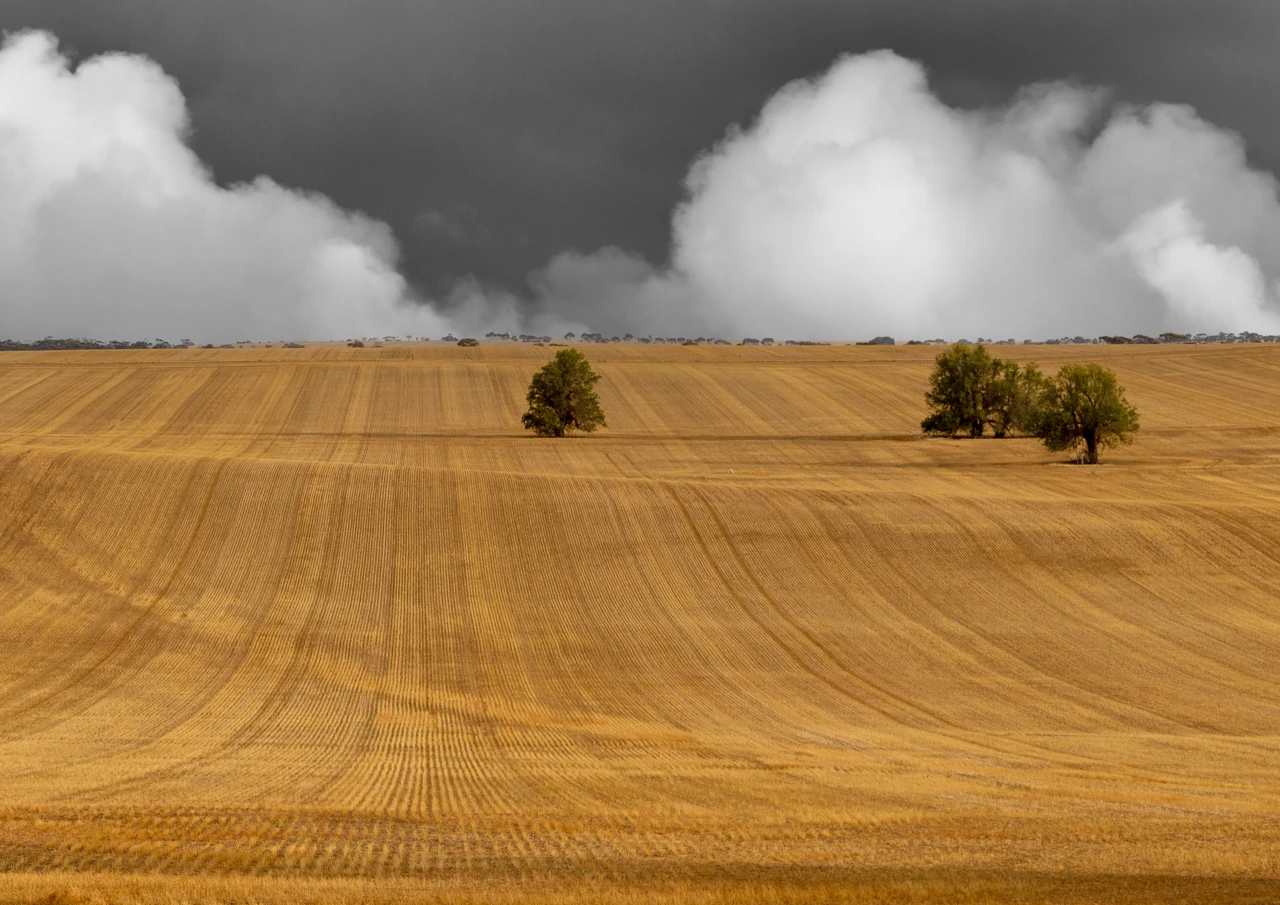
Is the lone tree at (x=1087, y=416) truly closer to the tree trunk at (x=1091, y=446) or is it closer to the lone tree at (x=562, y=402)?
the tree trunk at (x=1091, y=446)

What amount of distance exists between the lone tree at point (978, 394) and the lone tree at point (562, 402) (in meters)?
27.4

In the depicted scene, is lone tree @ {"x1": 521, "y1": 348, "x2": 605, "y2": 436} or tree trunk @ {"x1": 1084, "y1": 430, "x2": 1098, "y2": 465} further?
lone tree @ {"x1": 521, "y1": 348, "x2": 605, "y2": 436}

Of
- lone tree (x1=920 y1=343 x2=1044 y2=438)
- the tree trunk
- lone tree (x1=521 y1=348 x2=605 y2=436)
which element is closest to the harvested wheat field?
the tree trunk

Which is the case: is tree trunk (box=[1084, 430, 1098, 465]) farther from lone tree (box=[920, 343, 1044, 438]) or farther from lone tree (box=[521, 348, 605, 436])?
lone tree (box=[521, 348, 605, 436])

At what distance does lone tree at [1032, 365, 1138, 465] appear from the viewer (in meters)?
83.7

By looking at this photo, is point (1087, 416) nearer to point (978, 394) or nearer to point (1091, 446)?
point (1091, 446)

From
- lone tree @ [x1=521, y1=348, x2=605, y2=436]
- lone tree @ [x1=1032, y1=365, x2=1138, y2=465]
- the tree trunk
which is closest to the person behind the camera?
lone tree @ [x1=1032, y1=365, x2=1138, y2=465]

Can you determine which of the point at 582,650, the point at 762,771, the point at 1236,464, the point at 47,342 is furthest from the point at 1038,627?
the point at 47,342

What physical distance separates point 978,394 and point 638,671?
71418mm

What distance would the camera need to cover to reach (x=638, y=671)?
4056cm

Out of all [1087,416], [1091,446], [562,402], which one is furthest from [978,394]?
[562,402]

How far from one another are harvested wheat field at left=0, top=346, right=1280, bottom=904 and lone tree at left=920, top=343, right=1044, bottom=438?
13.6 m

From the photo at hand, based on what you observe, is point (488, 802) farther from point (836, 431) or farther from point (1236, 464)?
point (836, 431)

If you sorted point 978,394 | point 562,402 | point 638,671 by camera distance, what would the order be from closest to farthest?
point 638,671 < point 562,402 < point 978,394
